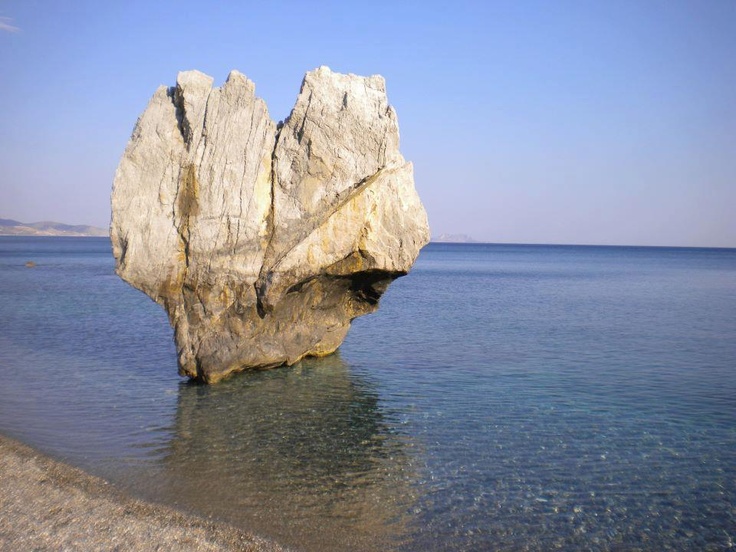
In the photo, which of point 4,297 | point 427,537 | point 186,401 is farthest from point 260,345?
point 4,297

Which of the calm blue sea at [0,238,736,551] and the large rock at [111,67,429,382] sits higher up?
the large rock at [111,67,429,382]

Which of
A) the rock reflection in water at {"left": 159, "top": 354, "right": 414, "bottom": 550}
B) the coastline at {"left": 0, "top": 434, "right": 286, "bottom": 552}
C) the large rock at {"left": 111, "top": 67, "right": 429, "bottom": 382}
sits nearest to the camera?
the coastline at {"left": 0, "top": 434, "right": 286, "bottom": 552}

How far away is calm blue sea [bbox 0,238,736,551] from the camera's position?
1038cm

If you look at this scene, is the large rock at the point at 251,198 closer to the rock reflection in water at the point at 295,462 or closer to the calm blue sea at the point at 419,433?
the rock reflection in water at the point at 295,462

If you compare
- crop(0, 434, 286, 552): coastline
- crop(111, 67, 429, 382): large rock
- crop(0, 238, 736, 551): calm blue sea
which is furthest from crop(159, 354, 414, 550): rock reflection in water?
crop(111, 67, 429, 382): large rock

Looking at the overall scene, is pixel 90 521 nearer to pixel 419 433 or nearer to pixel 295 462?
pixel 295 462

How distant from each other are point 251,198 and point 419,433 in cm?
736

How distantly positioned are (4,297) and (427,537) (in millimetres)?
36762

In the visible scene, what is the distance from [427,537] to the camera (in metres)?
9.84

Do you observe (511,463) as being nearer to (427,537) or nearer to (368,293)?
(427,537)

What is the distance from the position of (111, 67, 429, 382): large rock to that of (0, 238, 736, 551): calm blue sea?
2941 millimetres

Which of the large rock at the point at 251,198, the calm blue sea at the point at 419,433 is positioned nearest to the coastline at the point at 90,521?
the calm blue sea at the point at 419,433

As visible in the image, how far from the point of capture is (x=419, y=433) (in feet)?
47.7

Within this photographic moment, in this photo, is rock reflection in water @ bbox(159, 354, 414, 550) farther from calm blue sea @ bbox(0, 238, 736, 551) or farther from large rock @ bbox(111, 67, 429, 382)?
large rock @ bbox(111, 67, 429, 382)
